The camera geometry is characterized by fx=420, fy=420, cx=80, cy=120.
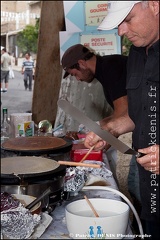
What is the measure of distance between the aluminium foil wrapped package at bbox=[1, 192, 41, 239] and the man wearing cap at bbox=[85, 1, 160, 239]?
466 mm

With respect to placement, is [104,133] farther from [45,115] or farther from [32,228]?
[45,115]

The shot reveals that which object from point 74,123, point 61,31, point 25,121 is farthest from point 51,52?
point 25,121

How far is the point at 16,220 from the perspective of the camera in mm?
905

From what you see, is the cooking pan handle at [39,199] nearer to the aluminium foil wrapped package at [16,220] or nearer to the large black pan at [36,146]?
the aluminium foil wrapped package at [16,220]

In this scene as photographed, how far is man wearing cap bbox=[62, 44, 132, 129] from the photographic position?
2.06m

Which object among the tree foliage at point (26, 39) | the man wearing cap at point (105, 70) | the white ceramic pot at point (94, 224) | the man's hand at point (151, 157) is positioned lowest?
the white ceramic pot at point (94, 224)

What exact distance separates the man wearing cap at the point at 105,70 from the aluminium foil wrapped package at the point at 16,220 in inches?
41.9

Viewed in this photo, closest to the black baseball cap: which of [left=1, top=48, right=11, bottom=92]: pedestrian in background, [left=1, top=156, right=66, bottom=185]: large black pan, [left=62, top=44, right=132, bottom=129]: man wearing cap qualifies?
[left=62, top=44, right=132, bottom=129]: man wearing cap

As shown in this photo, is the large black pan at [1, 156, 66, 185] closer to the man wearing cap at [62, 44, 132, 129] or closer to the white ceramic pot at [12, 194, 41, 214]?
the white ceramic pot at [12, 194, 41, 214]

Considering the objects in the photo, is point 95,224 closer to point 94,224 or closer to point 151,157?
point 94,224

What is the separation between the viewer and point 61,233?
1.03 metres

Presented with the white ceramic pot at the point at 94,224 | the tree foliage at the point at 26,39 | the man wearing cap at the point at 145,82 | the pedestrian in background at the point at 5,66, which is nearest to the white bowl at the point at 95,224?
the white ceramic pot at the point at 94,224

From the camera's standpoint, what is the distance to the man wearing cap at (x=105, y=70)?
206cm

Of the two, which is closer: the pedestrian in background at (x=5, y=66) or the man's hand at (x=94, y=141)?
the man's hand at (x=94, y=141)
